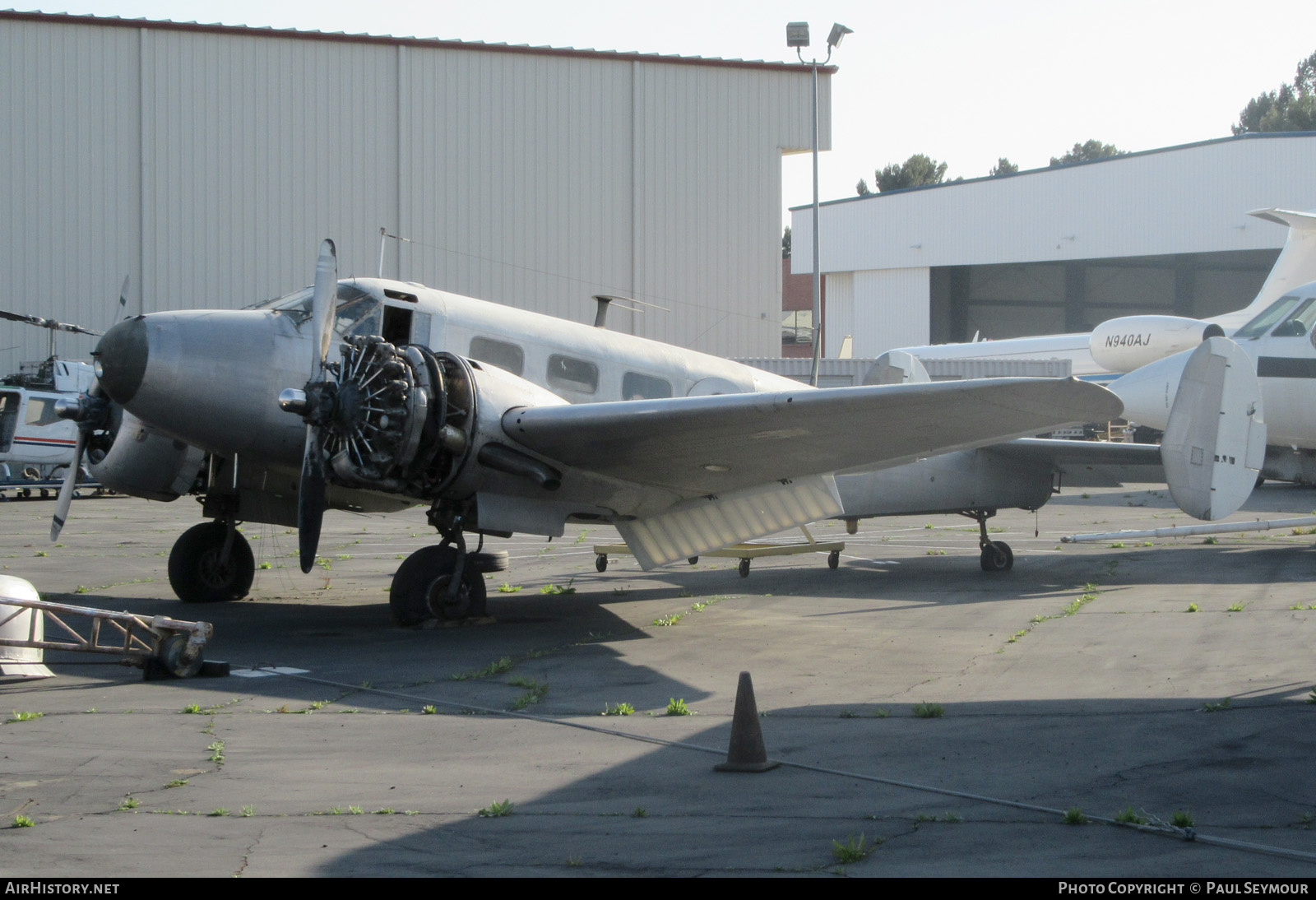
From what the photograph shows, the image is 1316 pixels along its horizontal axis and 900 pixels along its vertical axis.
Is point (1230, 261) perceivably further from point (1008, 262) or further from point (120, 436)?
point (120, 436)

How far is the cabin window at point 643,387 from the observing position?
13.3 meters

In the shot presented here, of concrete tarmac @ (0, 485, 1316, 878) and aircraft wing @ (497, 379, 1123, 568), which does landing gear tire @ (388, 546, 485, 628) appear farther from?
aircraft wing @ (497, 379, 1123, 568)

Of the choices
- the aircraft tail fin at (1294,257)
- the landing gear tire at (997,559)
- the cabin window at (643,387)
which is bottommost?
the landing gear tire at (997,559)

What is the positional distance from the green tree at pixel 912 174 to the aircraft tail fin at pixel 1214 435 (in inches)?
4233

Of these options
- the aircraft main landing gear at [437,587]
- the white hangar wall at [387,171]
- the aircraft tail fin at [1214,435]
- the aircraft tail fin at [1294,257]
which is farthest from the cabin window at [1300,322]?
the white hangar wall at [387,171]

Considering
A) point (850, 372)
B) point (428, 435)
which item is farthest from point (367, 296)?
point (850, 372)

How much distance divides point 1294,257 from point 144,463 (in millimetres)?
24994

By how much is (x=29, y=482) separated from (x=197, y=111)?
12.5 metres

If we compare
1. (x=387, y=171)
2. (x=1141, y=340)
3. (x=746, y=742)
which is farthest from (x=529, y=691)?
(x=387, y=171)

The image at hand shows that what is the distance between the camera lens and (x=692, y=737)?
7223mm

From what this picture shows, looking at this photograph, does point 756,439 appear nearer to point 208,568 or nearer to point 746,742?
point 746,742

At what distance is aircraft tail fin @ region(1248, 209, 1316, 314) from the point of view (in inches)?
965

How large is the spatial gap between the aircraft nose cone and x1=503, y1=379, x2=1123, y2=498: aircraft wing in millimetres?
3332

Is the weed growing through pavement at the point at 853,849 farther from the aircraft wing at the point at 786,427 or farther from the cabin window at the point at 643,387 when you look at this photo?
the cabin window at the point at 643,387
